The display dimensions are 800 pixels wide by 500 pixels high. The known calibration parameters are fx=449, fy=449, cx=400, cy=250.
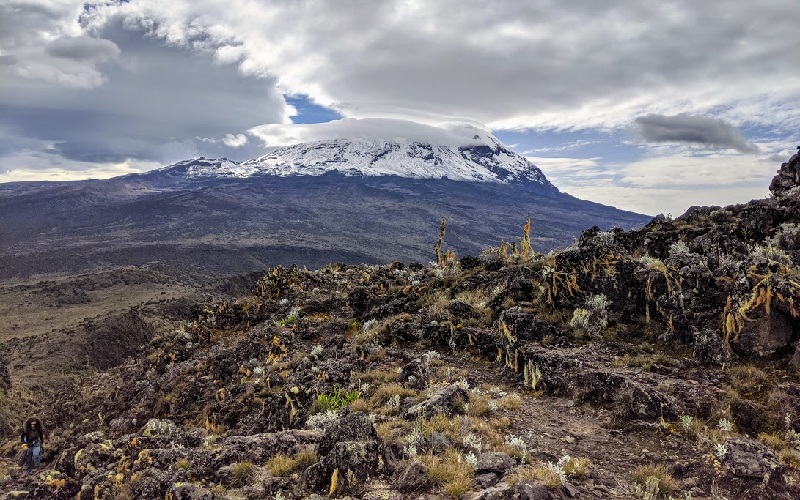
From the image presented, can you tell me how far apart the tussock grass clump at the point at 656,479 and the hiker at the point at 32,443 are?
568 inches

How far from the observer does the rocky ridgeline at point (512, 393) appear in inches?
253

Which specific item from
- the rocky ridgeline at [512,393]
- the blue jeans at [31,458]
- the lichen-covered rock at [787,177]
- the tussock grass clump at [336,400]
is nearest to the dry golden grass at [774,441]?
the rocky ridgeline at [512,393]

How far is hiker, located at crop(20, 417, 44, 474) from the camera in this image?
12.1m

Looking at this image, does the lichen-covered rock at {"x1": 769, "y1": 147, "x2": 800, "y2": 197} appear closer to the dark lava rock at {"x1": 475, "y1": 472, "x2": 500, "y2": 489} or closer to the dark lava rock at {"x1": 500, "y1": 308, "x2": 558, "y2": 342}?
the dark lava rock at {"x1": 500, "y1": 308, "x2": 558, "y2": 342}

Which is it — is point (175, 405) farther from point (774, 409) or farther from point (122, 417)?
point (774, 409)

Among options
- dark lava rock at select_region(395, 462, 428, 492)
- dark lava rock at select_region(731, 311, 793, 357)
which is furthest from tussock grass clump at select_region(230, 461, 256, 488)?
dark lava rock at select_region(731, 311, 793, 357)

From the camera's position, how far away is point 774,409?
23.4 ft

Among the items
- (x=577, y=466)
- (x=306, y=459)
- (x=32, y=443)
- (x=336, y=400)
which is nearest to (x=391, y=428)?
(x=306, y=459)

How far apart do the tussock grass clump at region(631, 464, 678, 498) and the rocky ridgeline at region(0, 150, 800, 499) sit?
A: 24 mm

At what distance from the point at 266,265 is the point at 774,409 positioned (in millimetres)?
123231

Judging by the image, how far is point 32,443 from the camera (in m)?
12.3

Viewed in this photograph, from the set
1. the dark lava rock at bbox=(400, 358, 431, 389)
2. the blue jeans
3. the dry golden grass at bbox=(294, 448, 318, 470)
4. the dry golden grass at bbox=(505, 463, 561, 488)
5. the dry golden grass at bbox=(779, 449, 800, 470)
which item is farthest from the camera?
the blue jeans

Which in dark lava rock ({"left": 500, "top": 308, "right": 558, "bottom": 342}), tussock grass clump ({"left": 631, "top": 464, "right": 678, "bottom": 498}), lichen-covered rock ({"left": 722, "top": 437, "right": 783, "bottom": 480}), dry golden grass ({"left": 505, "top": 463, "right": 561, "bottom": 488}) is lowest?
tussock grass clump ({"left": 631, "top": 464, "right": 678, "bottom": 498})

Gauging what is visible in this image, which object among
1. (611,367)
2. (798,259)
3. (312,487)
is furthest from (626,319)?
(312,487)
